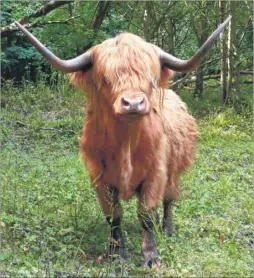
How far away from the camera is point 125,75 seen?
414 centimetres

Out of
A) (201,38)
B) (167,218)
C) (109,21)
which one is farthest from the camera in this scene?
(201,38)

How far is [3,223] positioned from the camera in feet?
14.2

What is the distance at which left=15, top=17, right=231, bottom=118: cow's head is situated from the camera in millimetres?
4012

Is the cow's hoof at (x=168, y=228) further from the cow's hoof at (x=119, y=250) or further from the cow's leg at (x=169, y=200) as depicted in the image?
the cow's hoof at (x=119, y=250)

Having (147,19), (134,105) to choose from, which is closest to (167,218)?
(134,105)

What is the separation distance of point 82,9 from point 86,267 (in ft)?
25.3

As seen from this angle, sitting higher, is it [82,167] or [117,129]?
[117,129]

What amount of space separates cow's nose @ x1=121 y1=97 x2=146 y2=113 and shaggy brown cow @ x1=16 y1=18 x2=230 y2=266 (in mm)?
146

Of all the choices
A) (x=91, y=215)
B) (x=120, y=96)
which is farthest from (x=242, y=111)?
(x=120, y=96)

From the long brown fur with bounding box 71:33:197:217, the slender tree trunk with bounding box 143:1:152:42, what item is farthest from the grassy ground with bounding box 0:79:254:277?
the slender tree trunk with bounding box 143:1:152:42

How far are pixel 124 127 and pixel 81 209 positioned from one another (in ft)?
3.01

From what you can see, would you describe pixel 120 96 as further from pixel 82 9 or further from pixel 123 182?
pixel 82 9

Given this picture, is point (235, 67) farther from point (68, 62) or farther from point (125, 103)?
point (125, 103)

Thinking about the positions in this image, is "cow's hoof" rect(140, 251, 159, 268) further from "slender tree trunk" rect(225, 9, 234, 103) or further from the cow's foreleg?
"slender tree trunk" rect(225, 9, 234, 103)
